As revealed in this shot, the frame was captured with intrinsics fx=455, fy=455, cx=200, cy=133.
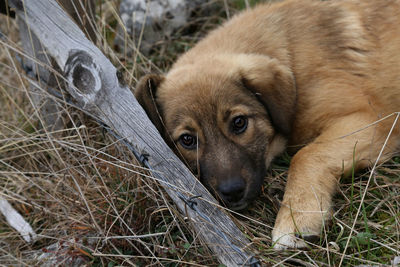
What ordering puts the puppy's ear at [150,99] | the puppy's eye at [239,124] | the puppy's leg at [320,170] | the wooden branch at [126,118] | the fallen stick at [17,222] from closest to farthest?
the wooden branch at [126,118] → the puppy's leg at [320,170] → the puppy's eye at [239,124] → the puppy's ear at [150,99] → the fallen stick at [17,222]

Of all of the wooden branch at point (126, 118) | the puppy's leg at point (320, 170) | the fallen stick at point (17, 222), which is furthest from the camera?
the fallen stick at point (17, 222)

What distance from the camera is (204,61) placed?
3.86m

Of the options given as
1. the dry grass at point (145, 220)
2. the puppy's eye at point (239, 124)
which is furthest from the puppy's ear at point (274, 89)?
the dry grass at point (145, 220)

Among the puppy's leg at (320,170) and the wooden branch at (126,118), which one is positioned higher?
the wooden branch at (126,118)

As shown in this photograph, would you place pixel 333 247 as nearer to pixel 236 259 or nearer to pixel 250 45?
pixel 236 259

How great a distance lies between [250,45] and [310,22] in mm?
573

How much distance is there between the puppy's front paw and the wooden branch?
0.30 meters

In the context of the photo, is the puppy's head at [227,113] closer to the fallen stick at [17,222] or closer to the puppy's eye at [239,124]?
the puppy's eye at [239,124]

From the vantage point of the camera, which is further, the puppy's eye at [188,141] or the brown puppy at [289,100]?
the puppy's eye at [188,141]

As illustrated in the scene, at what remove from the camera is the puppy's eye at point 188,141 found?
11.5ft

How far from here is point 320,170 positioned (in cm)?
339

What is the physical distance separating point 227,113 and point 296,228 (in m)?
0.99

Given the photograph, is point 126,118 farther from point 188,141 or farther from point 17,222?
point 17,222

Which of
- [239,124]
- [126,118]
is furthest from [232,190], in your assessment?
[126,118]
